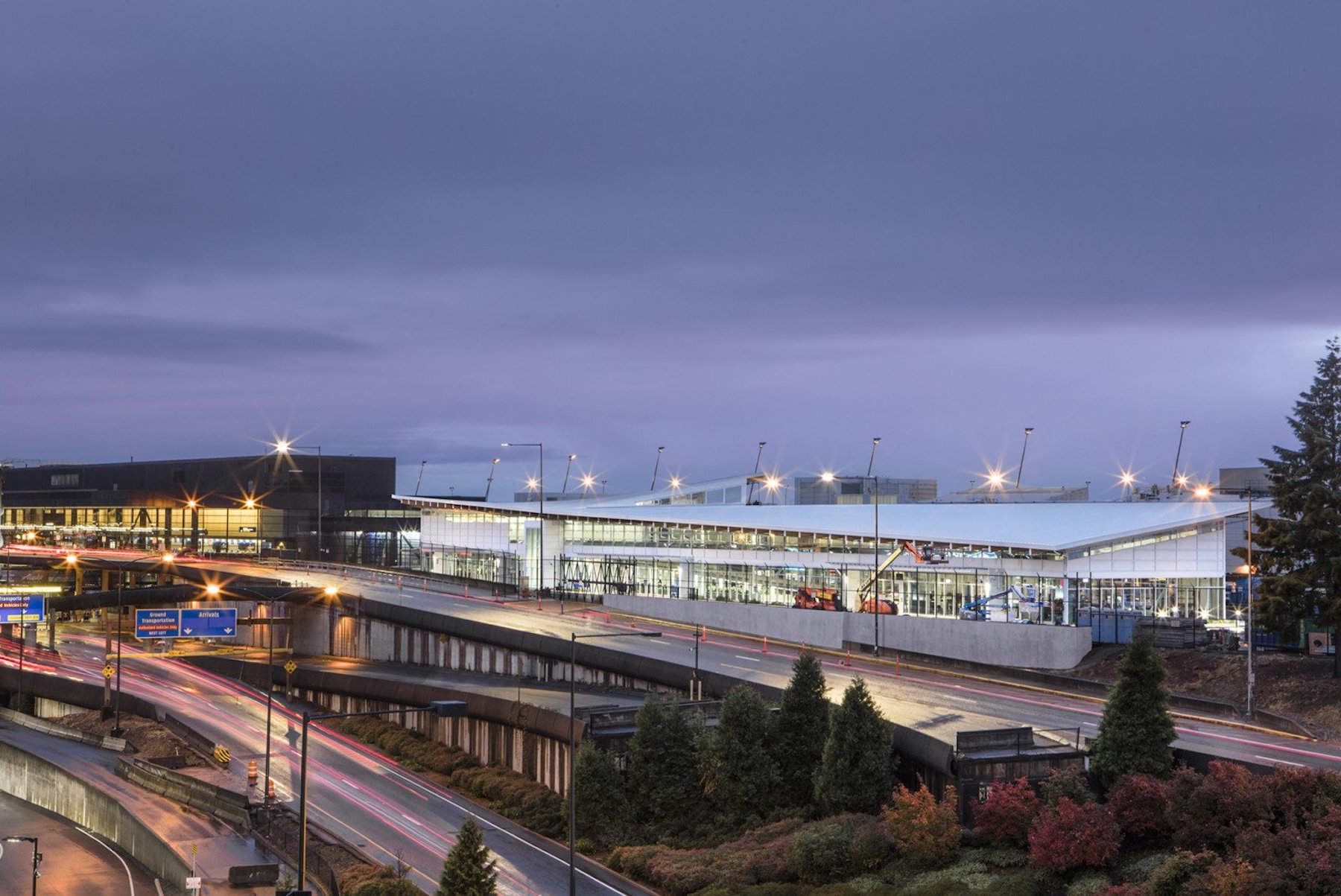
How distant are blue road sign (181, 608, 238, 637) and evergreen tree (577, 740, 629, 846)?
42285 mm

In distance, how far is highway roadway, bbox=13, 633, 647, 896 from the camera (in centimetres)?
4681

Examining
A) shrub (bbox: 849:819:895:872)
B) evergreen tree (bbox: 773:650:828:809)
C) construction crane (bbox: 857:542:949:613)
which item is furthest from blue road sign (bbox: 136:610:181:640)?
shrub (bbox: 849:819:895:872)

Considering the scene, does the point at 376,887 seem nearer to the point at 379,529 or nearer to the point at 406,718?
the point at 406,718

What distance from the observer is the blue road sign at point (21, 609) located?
95.4 meters

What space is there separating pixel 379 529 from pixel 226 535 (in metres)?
21.2

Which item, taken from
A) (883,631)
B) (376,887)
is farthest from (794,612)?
(376,887)

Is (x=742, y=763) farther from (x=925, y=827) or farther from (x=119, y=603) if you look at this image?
(x=119, y=603)

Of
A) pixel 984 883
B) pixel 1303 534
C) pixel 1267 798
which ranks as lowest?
pixel 984 883

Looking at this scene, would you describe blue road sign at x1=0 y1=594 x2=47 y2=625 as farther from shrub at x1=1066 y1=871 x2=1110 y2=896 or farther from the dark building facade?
shrub at x1=1066 y1=871 x2=1110 y2=896

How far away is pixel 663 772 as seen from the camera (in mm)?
51062

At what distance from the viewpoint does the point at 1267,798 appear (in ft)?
108

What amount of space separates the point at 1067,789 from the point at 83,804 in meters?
53.5

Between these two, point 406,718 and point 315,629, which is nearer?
point 406,718

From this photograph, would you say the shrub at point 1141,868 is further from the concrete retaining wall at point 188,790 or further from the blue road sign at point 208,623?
the blue road sign at point 208,623
